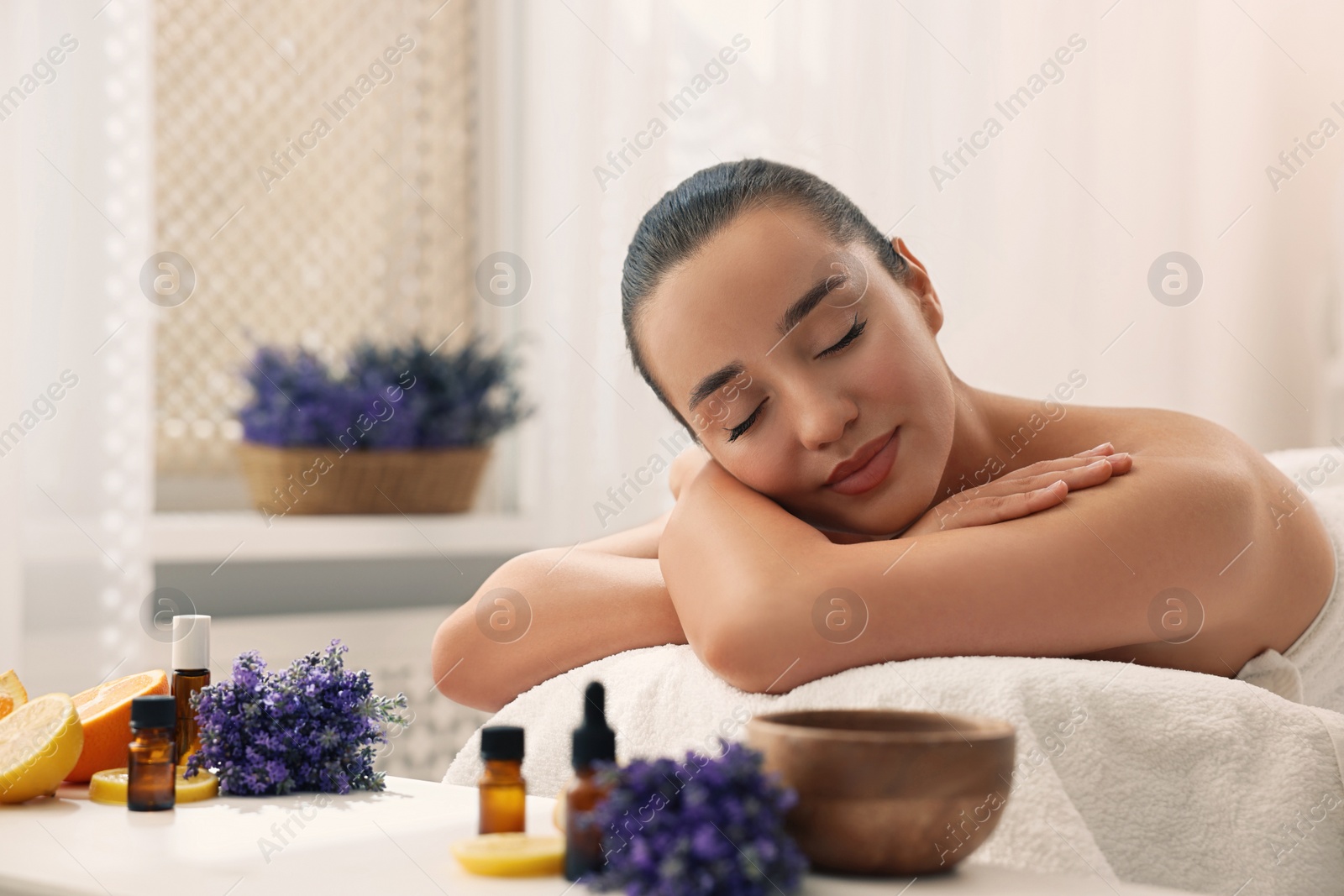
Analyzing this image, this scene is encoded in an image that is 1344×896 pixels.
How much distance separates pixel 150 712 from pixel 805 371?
→ 53cm

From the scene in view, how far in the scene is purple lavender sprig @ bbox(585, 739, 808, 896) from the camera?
51 cm

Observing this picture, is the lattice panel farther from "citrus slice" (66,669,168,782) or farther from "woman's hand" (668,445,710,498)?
"citrus slice" (66,669,168,782)

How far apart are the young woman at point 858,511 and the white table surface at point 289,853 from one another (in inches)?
9.1

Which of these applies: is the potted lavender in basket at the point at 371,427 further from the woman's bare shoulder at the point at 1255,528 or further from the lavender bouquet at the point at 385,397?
the woman's bare shoulder at the point at 1255,528

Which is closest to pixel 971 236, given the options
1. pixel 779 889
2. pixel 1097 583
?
pixel 1097 583

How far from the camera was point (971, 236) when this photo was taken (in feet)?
5.83

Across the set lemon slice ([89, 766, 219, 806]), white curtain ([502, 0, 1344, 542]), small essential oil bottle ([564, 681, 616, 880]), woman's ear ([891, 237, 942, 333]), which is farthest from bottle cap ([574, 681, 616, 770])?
white curtain ([502, 0, 1344, 542])

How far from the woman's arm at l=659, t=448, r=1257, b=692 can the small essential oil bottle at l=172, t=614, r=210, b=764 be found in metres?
0.37

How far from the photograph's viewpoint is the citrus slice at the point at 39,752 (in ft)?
2.64

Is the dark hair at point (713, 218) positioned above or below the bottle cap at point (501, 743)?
above

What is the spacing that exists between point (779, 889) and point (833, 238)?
628 millimetres

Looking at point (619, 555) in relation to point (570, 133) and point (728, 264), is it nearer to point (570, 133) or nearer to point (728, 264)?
point (728, 264)

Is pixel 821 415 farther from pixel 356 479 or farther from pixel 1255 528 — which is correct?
pixel 356 479

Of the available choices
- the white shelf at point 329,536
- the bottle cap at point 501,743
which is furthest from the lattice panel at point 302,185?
the bottle cap at point 501,743
